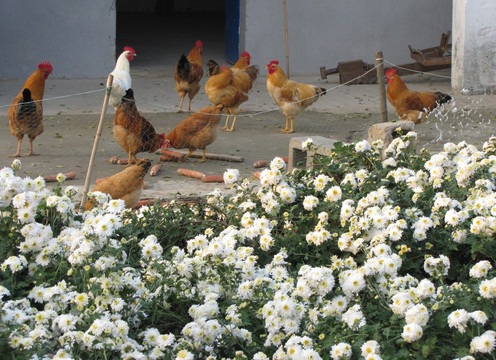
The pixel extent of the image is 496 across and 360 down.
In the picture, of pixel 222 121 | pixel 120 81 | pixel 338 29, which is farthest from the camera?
pixel 338 29

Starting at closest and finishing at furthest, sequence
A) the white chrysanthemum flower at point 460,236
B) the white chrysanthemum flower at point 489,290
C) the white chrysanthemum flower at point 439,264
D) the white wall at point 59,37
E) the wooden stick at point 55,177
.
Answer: the white chrysanthemum flower at point 489,290
the white chrysanthemum flower at point 439,264
the white chrysanthemum flower at point 460,236
the wooden stick at point 55,177
the white wall at point 59,37

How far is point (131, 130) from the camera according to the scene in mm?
7844

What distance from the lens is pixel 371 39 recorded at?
14203 millimetres

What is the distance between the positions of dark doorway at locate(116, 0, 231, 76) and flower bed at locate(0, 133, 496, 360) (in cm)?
1025

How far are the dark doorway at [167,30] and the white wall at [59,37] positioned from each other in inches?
38.9

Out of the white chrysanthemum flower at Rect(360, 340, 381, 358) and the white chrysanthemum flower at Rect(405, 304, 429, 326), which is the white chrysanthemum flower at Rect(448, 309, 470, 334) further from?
the white chrysanthemum flower at Rect(360, 340, 381, 358)

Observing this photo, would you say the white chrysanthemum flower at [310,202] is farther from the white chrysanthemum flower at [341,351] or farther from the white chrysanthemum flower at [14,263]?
the white chrysanthemum flower at [14,263]

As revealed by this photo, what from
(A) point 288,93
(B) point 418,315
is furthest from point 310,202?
(A) point 288,93

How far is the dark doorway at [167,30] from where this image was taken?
15.5 meters

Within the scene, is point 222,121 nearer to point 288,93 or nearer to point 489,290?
point 288,93

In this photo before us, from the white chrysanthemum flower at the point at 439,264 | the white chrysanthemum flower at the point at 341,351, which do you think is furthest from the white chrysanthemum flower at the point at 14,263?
the white chrysanthemum flower at the point at 439,264

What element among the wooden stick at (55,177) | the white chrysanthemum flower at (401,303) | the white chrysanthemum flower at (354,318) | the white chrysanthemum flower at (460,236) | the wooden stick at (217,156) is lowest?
the wooden stick at (55,177)

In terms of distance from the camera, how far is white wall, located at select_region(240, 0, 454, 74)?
1389 centimetres

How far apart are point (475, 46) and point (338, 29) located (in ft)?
9.54
